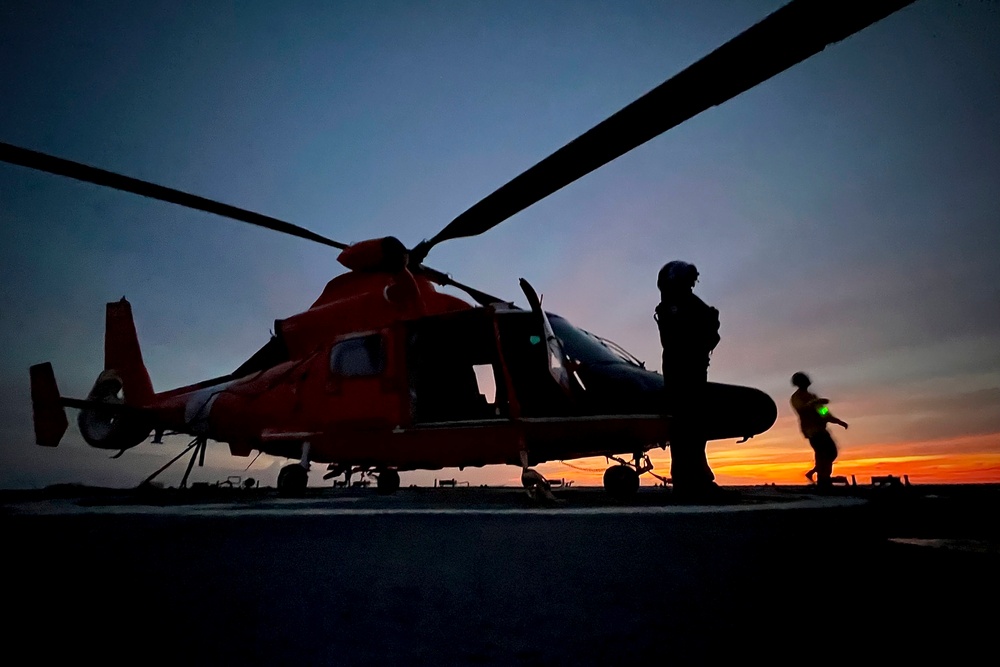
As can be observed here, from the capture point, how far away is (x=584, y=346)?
6.09m

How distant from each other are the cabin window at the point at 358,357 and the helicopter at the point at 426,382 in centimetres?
2

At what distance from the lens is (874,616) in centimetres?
107

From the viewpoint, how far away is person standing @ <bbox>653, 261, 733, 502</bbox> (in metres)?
4.43

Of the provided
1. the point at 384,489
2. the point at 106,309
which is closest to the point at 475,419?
the point at 384,489

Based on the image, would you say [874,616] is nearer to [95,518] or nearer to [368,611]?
[368,611]

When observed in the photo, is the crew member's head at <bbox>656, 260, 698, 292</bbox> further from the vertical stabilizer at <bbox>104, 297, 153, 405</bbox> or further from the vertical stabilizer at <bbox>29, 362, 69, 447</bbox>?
the vertical stabilizer at <bbox>104, 297, 153, 405</bbox>

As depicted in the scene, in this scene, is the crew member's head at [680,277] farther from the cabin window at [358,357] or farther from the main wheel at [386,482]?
the main wheel at [386,482]

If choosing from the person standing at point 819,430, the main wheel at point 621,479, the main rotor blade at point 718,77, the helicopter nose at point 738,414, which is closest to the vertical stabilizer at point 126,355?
the main wheel at point 621,479

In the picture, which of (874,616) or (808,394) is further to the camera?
(808,394)

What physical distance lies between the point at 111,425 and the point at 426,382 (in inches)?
263

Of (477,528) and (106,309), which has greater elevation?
(106,309)

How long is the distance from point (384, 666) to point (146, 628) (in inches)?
22.6

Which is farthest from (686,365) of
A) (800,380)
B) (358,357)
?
(358,357)

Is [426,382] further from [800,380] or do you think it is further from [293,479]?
[800,380]
